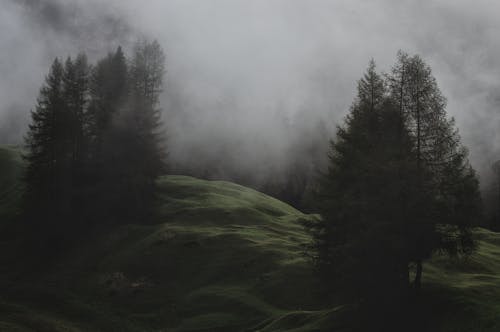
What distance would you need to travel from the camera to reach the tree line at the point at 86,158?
2665 inches

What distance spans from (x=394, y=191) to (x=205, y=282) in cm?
2436

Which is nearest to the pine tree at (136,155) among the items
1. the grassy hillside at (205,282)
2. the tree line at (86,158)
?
the tree line at (86,158)

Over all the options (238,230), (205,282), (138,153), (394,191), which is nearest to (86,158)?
(138,153)

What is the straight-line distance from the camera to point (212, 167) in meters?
192

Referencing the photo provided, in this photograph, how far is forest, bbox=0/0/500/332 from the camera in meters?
30.1

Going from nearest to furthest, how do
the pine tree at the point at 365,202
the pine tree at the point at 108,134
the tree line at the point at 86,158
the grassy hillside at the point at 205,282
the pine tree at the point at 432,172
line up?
the pine tree at the point at 365,202
the pine tree at the point at 432,172
the grassy hillside at the point at 205,282
the tree line at the point at 86,158
the pine tree at the point at 108,134

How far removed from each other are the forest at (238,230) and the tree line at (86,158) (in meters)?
0.21

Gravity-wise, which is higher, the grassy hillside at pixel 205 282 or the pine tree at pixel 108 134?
the pine tree at pixel 108 134

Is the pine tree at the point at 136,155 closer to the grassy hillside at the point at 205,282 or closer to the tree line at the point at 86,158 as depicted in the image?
the tree line at the point at 86,158

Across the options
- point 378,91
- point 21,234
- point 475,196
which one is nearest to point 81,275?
point 21,234

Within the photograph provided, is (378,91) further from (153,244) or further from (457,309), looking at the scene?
(153,244)

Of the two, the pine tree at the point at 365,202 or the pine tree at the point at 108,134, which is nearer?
the pine tree at the point at 365,202

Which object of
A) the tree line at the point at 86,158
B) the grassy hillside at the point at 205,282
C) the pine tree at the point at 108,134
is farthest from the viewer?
the pine tree at the point at 108,134

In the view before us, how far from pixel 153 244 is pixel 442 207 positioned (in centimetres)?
3525
